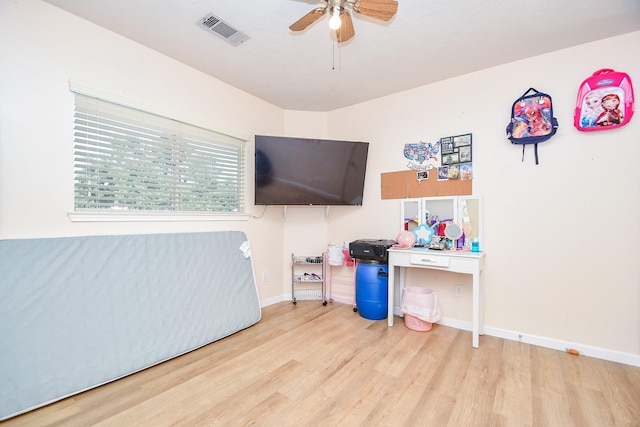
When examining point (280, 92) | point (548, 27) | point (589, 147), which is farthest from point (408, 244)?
point (280, 92)

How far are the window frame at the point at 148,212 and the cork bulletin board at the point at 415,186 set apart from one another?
1.63 m

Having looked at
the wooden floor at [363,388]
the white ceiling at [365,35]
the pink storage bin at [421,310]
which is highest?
the white ceiling at [365,35]

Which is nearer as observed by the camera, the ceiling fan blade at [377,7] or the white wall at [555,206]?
the ceiling fan blade at [377,7]

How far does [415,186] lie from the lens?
294 centimetres

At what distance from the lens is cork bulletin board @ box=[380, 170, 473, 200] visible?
8.82 ft

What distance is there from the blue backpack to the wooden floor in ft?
5.72

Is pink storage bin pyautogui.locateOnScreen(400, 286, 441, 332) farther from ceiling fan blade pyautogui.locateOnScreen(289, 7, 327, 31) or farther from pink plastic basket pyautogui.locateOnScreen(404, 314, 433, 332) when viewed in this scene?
ceiling fan blade pyautogui.locateOnScreen(289, 7, 327, 31)

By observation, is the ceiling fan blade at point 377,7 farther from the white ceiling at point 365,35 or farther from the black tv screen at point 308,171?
the black tv screen at point 308,171

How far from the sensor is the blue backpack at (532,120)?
88.9 inches

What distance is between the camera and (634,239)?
201 centimetres

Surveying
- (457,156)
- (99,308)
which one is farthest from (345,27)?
(99,308)

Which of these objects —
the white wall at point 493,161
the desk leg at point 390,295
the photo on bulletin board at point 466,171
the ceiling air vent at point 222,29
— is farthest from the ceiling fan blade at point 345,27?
the desk leg at point 390,295

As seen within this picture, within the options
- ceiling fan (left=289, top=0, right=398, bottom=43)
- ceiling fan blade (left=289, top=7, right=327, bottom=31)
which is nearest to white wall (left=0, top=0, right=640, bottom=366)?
ceiling fan blade (left=289, top=7, right=327, bottom=31)

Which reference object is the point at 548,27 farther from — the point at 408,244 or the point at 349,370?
the point at 349,370
